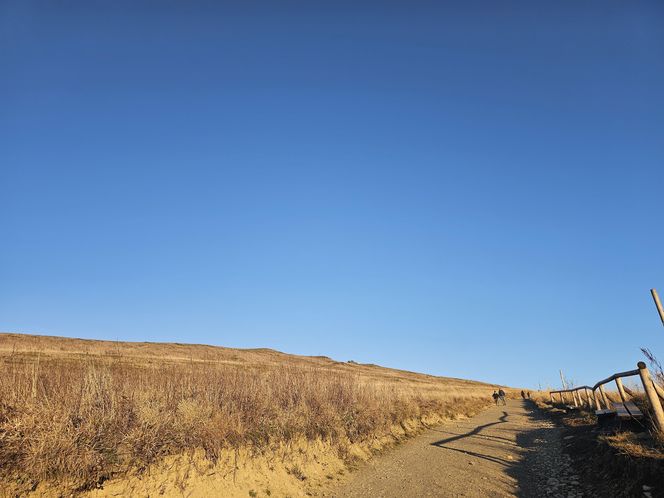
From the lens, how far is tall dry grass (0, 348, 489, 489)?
712cm

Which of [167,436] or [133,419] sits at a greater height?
[133,419]

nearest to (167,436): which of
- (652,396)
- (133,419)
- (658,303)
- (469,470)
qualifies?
(133,419)

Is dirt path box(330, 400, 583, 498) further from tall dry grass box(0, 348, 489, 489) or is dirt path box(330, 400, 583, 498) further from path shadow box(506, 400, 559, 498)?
tall dry grass box(0, 348, 489, 489)

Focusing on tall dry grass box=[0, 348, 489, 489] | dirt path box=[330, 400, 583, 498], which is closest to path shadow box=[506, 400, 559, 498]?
dirt path box=[330, 400, 583, 498]

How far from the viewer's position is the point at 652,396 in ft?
29.0

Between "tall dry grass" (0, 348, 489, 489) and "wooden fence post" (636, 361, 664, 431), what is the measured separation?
872 centimetres

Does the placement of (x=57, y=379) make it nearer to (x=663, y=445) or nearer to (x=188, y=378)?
(x=188, y=378)

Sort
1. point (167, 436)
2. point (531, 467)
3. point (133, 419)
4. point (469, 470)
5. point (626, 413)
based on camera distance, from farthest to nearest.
Result: point (626, 413) < point (531, 467) < point (469, 470) < point (167, 436) < point (133, 419)

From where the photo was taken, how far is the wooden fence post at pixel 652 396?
8555 mm

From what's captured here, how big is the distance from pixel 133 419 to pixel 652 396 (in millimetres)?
10989

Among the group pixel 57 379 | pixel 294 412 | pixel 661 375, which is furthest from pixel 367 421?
pixel 57 379

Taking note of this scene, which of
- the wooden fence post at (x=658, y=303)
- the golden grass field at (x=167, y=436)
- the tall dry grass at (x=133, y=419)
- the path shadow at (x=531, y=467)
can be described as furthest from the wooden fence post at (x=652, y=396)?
the tall dry grass at (x=133, y=419)

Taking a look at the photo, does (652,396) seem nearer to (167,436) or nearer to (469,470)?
(469,470)

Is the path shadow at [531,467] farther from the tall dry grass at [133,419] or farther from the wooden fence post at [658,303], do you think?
the tall dry grass at [133,419]
